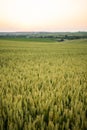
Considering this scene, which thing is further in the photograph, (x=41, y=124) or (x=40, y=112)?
(x=40, y=112)

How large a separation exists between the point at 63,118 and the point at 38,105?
25.4 inches

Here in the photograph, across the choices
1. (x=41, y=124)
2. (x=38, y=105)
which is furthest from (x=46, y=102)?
(x=41, y=124)

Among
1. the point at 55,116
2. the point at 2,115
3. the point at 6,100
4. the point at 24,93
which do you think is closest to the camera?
the point at 55,116

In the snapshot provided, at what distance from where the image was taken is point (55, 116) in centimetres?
284

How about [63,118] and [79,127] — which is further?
[63,118]

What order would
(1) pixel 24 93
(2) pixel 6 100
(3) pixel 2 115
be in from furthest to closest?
(1) pixel 24 93 < (2) pixel 6 100 < (3) pixel 2 115

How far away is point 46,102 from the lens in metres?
3.29

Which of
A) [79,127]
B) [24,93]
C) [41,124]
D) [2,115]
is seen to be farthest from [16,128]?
[24,93]

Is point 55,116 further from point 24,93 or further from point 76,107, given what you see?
point 24,93

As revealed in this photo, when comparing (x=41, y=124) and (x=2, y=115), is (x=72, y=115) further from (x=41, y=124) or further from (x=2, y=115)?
(x=2, y=115)

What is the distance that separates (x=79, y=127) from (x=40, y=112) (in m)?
0.74

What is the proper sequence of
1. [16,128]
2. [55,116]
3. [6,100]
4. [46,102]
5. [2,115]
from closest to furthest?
1. [16,128]
2. [55,116]
3. [2,115]
4. [46,102]
5. [6,100]

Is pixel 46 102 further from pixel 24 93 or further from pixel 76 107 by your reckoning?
pixel 24 93

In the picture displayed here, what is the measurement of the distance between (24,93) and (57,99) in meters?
0.83
